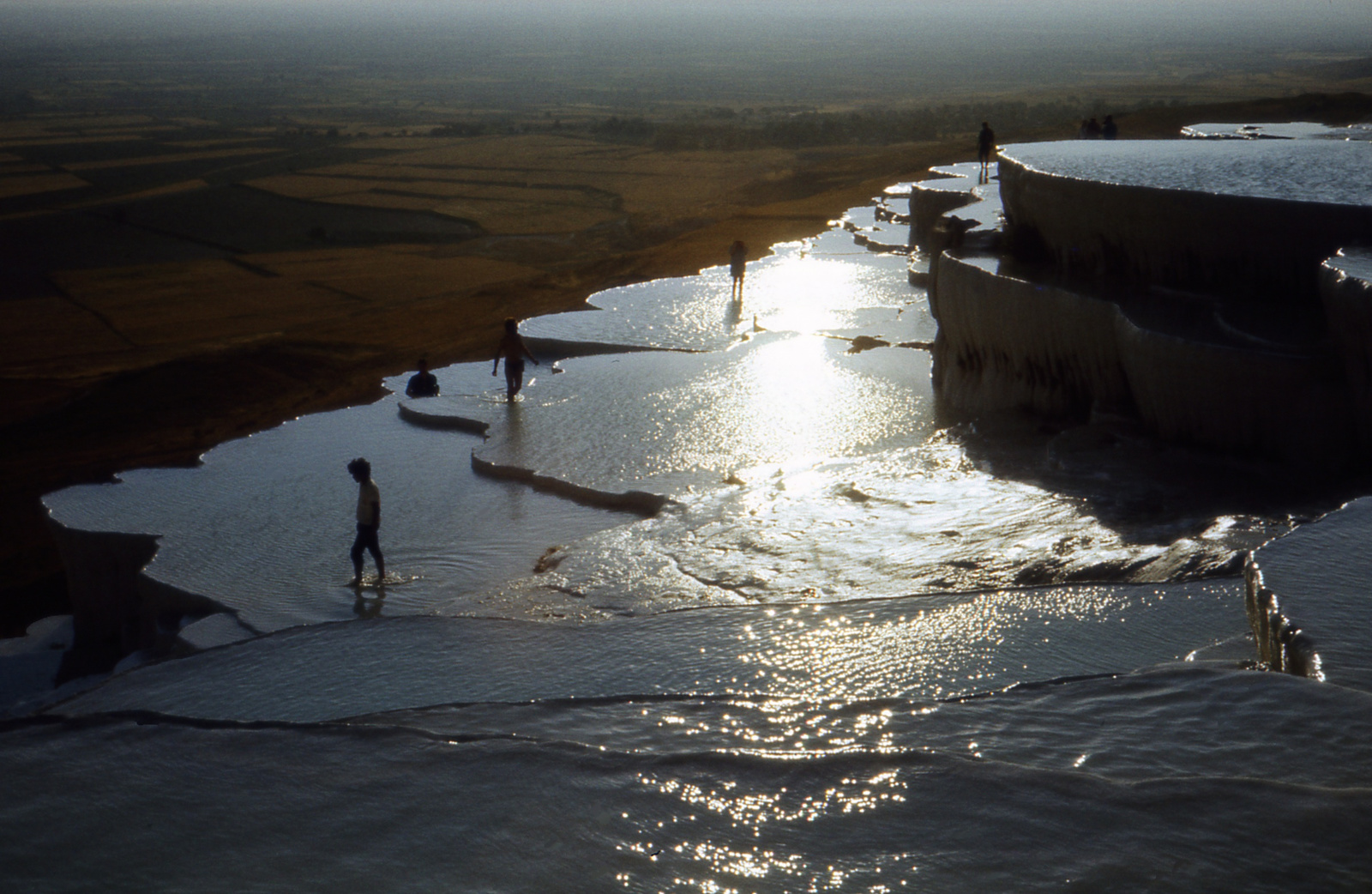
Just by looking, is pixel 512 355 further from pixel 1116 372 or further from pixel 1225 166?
pixel 1225 166

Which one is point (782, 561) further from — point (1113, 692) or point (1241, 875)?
point (1241, 875)

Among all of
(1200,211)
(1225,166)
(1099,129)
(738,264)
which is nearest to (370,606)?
(1200,211)

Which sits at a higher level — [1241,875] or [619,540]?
[1241,875]

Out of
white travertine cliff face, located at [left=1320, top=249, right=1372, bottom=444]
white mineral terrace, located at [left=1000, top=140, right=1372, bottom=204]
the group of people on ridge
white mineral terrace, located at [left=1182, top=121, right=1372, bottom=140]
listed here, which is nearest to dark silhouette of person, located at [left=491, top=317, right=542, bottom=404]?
white mineral terrace, located at [left=1000, top=140, right=1372, bottom=204]

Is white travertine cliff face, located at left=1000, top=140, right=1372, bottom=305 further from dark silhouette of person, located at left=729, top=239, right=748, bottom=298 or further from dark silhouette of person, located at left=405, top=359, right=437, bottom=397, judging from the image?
dark silhouette of person, located at left=405, top=359, right=437, bottom=397

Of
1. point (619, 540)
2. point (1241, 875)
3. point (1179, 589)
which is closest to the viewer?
point (1241, 875)

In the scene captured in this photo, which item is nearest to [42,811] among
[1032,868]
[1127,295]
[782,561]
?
[1032,868]

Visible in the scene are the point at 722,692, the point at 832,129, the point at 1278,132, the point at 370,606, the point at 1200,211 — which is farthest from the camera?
the point at 832,129
